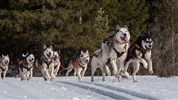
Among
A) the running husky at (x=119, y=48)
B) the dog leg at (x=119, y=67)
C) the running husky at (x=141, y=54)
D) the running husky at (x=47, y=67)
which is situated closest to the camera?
the running husky at (x=141, y=54)

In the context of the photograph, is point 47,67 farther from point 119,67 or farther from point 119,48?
point 119,48

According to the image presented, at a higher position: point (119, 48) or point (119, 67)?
point (119, 48)

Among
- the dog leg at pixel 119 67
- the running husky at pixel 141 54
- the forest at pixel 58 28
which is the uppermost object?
the forest at pixel 58 28

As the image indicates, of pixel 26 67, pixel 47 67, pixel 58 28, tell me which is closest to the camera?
pixel 47 67

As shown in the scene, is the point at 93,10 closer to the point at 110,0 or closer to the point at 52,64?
the point at 110,0

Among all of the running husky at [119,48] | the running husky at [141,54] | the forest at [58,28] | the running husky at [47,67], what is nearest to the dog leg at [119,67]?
the running husky at [119,48]

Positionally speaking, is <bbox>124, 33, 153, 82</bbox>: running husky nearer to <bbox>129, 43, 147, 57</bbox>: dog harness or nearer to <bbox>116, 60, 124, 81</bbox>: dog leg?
<bbox>129, 43, 147, 57</bbox>: dog harness

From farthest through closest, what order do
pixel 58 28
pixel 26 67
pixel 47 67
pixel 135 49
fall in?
pixel 58 28, pixel 26 67, pixel 47 67, pixel 135 49

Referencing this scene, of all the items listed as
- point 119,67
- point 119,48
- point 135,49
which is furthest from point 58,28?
point 135,49

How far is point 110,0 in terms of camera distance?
45094 mm

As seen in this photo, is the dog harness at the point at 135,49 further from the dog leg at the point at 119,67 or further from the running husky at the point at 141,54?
the dog leg at the point at 119,67

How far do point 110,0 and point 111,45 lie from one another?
2825 cm

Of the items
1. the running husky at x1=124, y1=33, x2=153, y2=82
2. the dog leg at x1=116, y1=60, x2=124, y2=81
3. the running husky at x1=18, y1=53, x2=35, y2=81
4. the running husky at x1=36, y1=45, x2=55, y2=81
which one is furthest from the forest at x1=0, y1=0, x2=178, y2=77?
the running husky at x1=124, y1=33, x2=153, y2=82

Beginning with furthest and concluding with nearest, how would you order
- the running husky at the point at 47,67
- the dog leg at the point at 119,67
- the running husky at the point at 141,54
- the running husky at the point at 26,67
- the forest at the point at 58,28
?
the forest at the point at 58,28
the running husky at the point at 26,67
the running husky at the point at 47,67
the dog leg at the point at 119,67
the running husky at the point at 141,54
